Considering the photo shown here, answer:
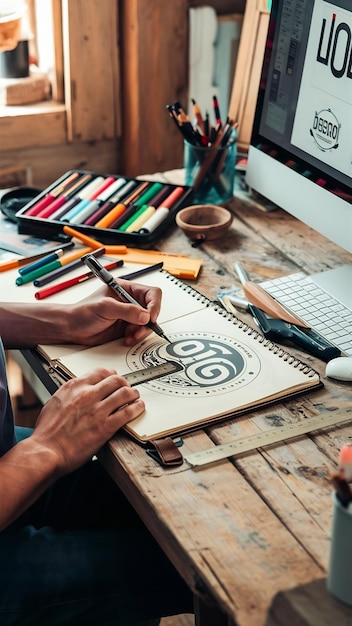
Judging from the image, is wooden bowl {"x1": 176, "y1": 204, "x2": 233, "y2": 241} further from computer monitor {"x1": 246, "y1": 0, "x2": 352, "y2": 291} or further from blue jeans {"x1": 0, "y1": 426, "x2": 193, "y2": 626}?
blue jeans {"x1": 0, "y1": 426, "x2": 193, "y2": 626}

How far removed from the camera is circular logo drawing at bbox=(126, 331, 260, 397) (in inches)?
46.1

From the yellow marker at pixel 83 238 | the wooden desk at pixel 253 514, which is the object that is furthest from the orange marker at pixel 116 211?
the wooden desk at pixel 253 514

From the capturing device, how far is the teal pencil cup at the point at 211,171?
1.71 metres

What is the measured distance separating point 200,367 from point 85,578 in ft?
1.08

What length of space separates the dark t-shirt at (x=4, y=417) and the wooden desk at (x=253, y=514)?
0.16m

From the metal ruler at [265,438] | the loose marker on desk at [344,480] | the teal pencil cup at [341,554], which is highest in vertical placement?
the loose marker on desk at [344,480]

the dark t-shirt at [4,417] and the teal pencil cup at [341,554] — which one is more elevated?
the teal pencil cup at [341,554]

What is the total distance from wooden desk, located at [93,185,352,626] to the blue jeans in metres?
0.12

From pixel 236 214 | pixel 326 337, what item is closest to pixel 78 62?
pixel 236 214

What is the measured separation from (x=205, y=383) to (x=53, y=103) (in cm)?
128

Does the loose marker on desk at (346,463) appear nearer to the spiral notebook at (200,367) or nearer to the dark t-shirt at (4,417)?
the spiral notebook at (200,367)

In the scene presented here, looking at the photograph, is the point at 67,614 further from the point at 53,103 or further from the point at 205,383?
the point at 53,103

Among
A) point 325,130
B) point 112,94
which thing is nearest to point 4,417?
point 325,130

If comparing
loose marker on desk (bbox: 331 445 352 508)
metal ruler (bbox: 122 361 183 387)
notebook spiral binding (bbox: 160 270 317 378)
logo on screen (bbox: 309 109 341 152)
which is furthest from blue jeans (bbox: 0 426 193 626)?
logo on screen (bbox: 309 109 341 152)
